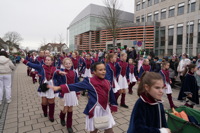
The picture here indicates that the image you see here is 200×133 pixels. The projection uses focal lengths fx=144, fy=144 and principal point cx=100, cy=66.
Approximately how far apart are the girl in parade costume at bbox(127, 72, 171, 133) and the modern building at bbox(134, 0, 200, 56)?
1145 inches

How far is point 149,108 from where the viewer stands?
1.74 meters

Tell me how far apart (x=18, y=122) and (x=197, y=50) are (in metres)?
31.9

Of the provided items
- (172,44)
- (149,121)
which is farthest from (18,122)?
(172,44)

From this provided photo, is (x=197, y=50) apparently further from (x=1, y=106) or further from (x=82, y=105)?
(x=1, y=106)

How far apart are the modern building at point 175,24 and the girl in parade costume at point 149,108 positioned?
29.1 metres

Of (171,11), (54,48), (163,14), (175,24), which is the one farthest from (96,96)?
(54,48)

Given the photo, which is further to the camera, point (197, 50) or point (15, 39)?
point (15, 39)

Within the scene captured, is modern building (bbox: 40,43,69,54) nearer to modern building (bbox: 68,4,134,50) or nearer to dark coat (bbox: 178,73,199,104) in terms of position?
modern building (bbox: 68,4,134,50)

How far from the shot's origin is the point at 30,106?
5.33m

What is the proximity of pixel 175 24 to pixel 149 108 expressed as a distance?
115 ft

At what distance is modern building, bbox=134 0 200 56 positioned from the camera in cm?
2800

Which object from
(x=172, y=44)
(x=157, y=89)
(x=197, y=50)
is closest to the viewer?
(x=157, y=89)

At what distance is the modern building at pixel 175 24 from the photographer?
2800 centimetres

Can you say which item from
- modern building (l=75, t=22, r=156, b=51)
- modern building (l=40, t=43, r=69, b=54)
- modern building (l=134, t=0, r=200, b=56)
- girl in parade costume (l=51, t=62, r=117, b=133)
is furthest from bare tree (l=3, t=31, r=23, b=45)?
girl in parade costume (l=51, t=62, r=117, b=133)
